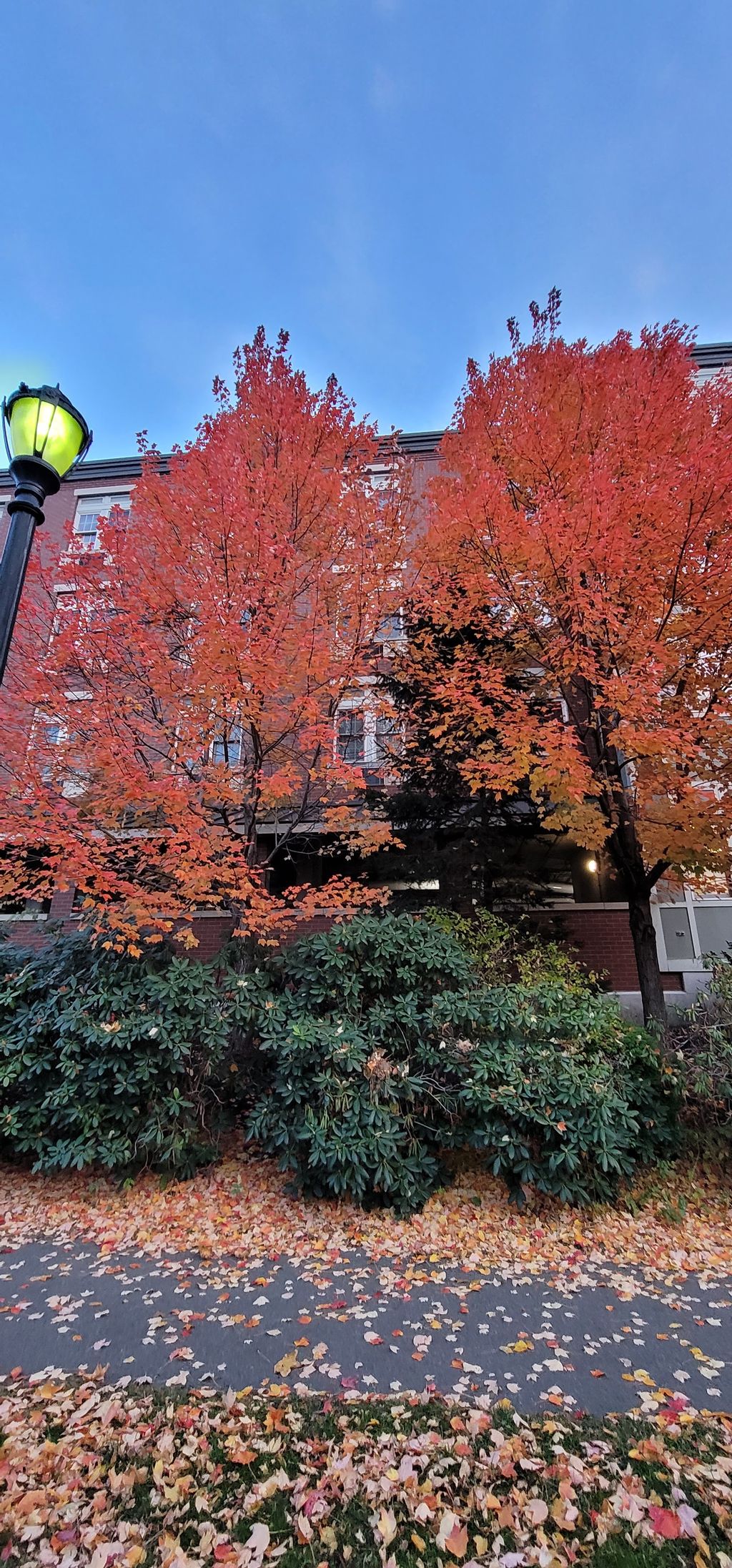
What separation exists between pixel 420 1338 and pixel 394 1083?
2.27m

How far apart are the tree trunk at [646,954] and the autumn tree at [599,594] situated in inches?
1.1

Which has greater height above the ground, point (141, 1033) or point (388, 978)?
point (388, 978)

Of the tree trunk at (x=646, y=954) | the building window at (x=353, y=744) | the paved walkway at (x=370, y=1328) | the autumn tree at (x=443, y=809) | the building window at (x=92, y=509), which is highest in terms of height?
the building window at (x=92, y=509)

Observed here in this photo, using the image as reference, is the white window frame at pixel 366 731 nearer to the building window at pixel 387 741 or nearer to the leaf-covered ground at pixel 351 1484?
the building window at pixel 387 741

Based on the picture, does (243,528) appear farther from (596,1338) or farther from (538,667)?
(596,1338)

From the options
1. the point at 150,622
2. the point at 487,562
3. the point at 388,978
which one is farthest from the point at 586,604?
the point at 150,622

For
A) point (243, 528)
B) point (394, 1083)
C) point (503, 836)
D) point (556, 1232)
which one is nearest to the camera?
point (556, 1232)

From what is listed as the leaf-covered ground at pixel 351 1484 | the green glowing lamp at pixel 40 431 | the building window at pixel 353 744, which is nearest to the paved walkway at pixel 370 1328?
the leaf-covered ground at pixel 351 1484

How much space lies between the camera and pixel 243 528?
747 centimetres

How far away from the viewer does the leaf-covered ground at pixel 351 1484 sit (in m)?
2.46

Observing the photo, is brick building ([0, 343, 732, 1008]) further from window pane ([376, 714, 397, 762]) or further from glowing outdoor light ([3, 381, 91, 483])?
glowing outdoor light ([3, 381, 91, 483])

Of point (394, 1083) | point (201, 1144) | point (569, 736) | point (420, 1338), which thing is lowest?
point (420, 1338)

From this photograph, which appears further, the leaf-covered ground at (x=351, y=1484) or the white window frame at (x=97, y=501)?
the white window frame at (x=97, y=501)

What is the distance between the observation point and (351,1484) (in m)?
2.78
